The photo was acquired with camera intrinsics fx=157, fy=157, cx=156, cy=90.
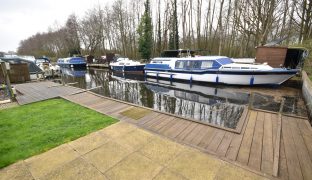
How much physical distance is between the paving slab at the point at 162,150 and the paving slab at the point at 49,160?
148cm

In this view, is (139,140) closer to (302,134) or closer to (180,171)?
(180,171)

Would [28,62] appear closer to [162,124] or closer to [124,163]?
[162,124]

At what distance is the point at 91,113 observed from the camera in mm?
5453

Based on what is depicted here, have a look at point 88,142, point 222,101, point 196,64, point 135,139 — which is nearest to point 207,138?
point 135,139

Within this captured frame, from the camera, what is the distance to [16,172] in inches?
110

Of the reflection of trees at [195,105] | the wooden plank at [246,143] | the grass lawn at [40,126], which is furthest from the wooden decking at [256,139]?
the reflection of trees at [195,105]

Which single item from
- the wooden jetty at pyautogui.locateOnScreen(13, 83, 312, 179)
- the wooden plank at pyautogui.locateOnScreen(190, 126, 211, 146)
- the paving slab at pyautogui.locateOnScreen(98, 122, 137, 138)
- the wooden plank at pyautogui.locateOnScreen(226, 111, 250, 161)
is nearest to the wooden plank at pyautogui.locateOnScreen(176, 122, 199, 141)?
the wooden jetty at pyautogui.locateOnScreen(13, 83, 312, 179)

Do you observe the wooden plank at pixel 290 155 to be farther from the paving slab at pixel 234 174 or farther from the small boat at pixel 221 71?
the small boat at pixel 221 71

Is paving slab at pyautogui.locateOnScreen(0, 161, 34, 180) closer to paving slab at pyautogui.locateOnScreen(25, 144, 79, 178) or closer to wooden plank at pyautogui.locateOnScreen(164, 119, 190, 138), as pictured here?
paving slab at pyautogui.locateOnScreen(25, 144, 79, 178)

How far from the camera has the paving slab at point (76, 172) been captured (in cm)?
267

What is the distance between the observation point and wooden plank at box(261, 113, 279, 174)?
2.84 meters

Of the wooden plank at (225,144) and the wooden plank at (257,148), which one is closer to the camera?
the wooden plank at (257,148)

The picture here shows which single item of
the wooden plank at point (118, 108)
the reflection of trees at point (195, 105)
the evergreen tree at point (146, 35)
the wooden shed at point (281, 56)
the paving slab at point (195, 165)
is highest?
the evergreen tree at point (146, 35)

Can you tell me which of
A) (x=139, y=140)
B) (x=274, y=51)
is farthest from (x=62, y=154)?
(x=274, y=51)
